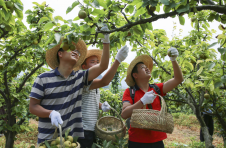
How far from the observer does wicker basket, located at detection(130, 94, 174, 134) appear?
1403 millimetres

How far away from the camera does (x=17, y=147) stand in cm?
451

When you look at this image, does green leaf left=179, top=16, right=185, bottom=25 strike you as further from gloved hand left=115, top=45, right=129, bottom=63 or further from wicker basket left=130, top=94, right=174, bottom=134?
wicker basket left=130, top=94, right=174, bottom=134

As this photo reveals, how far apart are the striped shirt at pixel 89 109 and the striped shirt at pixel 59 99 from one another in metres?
0.22

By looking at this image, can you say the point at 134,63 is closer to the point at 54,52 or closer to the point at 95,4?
the point at 54,52

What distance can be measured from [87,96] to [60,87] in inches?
16.5

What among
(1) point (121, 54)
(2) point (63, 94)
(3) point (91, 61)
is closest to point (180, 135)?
(3) point (91, 61)

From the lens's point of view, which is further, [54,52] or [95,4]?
[54,52]

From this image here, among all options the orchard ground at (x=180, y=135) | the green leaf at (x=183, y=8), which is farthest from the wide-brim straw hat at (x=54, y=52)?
the orchard ground at (x=180, y=135)

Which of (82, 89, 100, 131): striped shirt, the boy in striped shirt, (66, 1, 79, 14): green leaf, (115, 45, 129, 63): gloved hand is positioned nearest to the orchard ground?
(82, 89, 100, 131): striped shirt

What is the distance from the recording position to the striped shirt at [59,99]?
4.95 ft

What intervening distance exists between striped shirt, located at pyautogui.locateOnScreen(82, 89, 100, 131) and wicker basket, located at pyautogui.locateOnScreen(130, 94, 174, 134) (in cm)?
54

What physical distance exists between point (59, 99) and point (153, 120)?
34.0 inches

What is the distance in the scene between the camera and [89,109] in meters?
1.86

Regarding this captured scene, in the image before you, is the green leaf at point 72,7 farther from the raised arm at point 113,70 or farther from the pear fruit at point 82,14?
the raised arm at point 113,70
